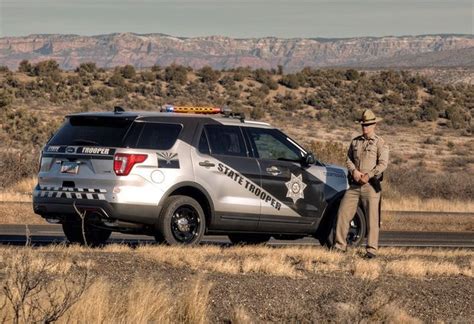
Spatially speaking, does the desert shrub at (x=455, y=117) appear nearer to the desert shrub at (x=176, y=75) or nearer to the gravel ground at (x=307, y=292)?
the desert shrub at (x=176, y=75)

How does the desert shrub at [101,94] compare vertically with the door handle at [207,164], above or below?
above

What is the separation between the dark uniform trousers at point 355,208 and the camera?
15.2 metres

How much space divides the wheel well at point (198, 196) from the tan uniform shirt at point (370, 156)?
186 centimetres

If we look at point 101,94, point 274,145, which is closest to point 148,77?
point 101,94

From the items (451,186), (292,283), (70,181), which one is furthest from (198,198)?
(451,186)

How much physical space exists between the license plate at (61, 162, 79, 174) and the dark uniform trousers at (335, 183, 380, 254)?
11.4 feet

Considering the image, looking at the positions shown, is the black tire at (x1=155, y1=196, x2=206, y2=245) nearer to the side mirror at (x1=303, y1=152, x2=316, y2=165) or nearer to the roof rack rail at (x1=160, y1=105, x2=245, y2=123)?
the roof rack rail at (x1=160, y1=105, x2=245, y2=123)

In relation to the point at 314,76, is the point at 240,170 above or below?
below

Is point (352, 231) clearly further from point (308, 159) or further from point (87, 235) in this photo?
point (87, 235)

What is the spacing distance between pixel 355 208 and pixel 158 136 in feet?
9.01

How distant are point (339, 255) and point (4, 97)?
37065 mm

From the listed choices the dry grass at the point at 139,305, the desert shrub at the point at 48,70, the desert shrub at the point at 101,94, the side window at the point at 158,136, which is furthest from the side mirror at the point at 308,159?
the desert shrub at the point at 48,70

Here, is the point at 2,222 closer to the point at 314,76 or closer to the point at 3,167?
the point at 3,167

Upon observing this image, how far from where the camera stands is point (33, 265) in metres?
11.2
